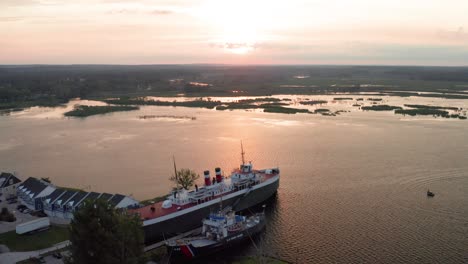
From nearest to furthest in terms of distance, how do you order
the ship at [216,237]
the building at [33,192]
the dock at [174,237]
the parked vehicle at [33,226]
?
the ship at [216,237], the dock at [174,237], the parked vehicle at [33,226], the building at [33,192]

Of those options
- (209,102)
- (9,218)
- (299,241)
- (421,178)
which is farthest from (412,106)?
(9,218)

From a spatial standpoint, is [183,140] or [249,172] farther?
[183,140]

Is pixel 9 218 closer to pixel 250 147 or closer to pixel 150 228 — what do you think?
pixel 150 228

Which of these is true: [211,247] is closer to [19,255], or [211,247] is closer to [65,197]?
[19,255]

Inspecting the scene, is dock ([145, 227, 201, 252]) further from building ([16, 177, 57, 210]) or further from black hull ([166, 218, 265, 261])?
building ([16, 177, 57, 210])

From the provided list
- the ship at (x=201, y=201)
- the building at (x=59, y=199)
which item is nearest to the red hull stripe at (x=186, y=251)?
the ship at (x=201, y=201)

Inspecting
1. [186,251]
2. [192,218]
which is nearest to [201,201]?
[192,218]

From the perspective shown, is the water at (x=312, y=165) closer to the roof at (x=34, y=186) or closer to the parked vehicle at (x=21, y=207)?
the roof at (x=34, y=186)
